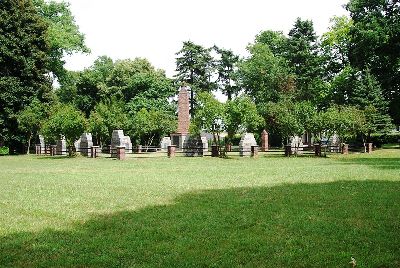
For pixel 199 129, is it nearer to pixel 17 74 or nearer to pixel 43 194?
pixel 17 74

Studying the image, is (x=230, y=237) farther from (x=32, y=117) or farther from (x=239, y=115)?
(x=32, y=117)

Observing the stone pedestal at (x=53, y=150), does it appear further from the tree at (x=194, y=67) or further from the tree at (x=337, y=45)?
the tree at (x=337, y=45)

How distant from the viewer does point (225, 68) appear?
68.6 metres

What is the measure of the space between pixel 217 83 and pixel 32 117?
33414mm

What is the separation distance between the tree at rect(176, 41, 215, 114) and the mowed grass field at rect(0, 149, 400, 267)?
2015 inches

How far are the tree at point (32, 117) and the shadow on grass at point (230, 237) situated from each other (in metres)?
33.8

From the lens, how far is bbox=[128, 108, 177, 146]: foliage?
4403cm

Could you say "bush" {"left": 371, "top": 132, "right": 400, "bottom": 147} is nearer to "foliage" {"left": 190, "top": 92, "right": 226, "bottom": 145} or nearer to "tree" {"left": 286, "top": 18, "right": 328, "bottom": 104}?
"tree" {"left": 286, "top": 18, "right": 328, "bottom": 104}

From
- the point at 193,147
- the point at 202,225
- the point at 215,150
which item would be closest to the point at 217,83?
the point at 193,147

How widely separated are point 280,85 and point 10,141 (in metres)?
31.4

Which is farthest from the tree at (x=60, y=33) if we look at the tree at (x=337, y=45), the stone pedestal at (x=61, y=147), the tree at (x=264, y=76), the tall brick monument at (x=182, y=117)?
the tree at (x=337, y=45)

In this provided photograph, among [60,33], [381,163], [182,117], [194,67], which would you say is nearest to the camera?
[381,163]

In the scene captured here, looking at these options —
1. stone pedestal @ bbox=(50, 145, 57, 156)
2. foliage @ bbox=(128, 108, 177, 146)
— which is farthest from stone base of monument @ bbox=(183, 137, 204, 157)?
stone pedestal @ bbox=(50, 145, 57, 156)

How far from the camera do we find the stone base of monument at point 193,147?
122ft
